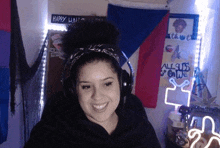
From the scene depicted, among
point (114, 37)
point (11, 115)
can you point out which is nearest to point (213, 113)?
point (114, 37)

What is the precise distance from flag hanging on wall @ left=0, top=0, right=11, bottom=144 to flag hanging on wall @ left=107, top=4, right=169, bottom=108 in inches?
43.2

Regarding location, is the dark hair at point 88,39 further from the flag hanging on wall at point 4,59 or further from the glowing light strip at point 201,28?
the glowing light strip at point 201,28

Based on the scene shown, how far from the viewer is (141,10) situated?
6.44 ft

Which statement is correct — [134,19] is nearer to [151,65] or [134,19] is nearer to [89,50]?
[151,65]

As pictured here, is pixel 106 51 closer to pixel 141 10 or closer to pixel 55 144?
pixel 55 144

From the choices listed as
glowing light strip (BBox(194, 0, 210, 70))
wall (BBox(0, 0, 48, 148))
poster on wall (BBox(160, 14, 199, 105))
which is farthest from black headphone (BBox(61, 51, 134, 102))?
glowing light strip (BBox(194, 0, 210, 70))

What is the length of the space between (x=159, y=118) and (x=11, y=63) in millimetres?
1736

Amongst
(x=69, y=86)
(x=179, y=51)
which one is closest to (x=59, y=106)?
(x=69, y=86)

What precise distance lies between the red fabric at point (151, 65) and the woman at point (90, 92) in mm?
1151

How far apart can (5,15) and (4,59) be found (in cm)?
29

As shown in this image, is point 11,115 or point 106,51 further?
point 11,115

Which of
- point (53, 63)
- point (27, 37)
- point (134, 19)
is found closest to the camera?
→ point (27, 37)

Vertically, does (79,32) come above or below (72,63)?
above

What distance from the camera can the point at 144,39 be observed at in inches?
78.9
